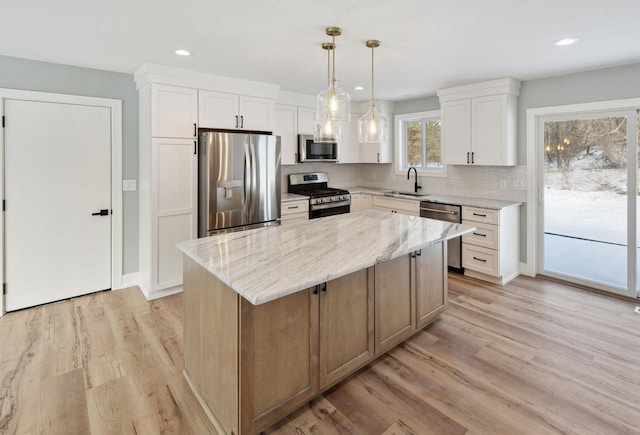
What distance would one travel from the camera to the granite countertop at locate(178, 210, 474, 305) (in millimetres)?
1659

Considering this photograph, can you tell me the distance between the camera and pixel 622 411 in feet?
6.72

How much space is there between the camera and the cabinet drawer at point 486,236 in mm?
4047

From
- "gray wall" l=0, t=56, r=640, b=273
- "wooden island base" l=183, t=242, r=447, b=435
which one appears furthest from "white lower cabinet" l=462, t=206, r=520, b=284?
"wooden island base" l=183, t=242, r=447, b=435

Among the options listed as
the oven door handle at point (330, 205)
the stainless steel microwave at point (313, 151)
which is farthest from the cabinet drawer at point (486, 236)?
the stainless steel microwave at point (313, 151)

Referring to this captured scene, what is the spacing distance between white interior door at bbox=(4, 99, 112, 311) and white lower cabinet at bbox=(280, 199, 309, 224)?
1957 millimetres

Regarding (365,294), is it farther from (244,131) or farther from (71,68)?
(71,68)

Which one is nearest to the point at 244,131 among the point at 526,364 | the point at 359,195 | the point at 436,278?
the point at 359,195

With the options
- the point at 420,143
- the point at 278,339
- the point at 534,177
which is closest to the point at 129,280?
the point at 278,339

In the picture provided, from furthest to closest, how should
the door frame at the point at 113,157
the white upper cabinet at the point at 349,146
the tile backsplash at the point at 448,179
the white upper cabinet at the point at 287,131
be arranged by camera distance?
the white upper cabinet at the point at 349,146 < the white upper cabinet at the point at 287,131 < the tile backsplash at the point at 448,179 < the door frame at the point at 113,157

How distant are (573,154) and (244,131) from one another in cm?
373

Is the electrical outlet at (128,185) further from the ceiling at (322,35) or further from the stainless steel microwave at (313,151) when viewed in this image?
the stainless steel microwave at (313,151)

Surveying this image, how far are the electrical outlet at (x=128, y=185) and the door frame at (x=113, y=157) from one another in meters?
0.04

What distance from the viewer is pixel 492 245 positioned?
409 centimetres

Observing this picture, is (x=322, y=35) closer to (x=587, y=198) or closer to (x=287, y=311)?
(x=287, y=311)
